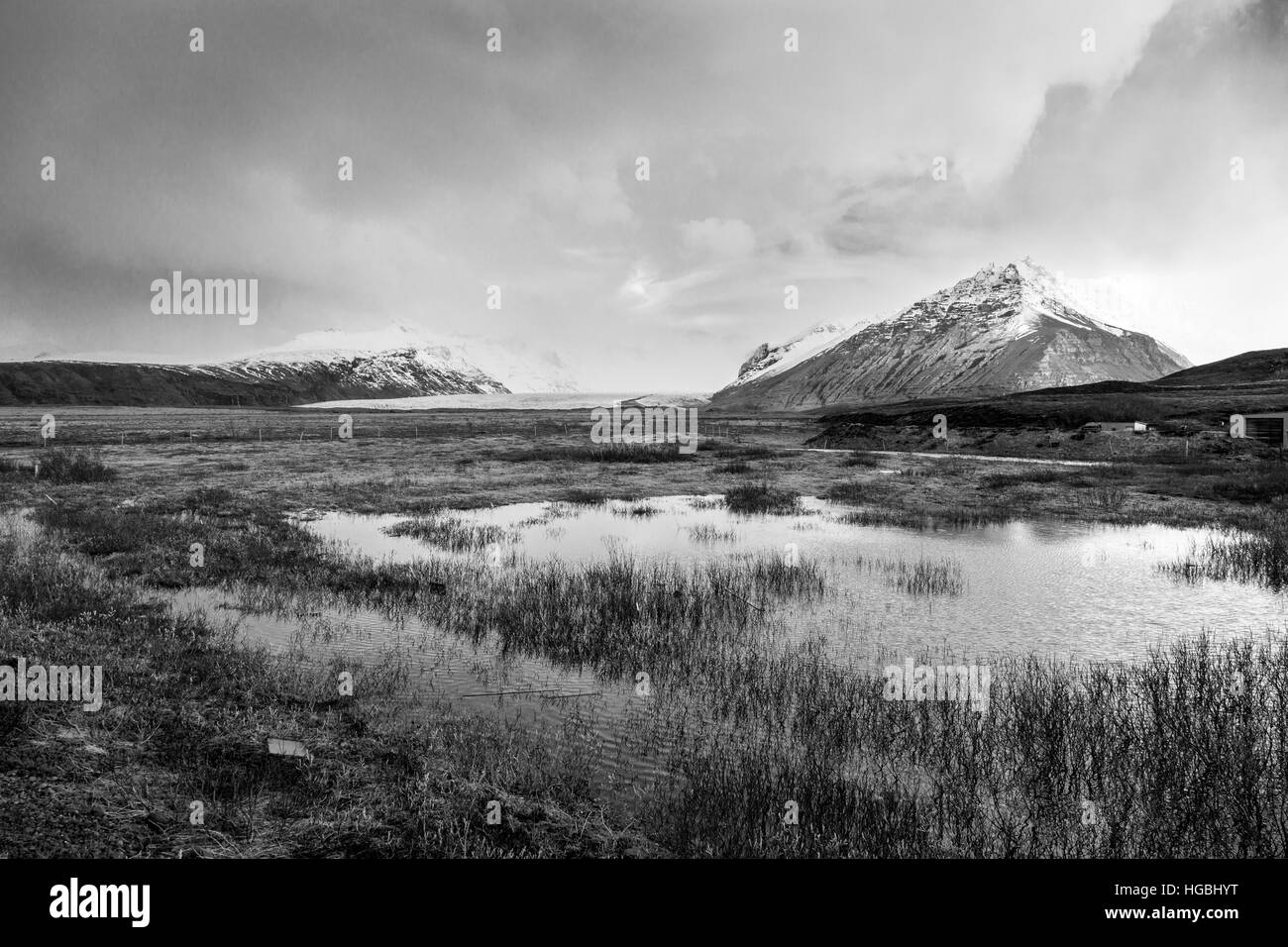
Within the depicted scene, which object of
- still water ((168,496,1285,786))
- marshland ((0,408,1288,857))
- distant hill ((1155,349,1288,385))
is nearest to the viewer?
marshland ((0,408,1288,857))

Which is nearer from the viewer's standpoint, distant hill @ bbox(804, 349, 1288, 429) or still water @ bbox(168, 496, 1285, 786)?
still water @ bbox(168, 496, 1285, 786)

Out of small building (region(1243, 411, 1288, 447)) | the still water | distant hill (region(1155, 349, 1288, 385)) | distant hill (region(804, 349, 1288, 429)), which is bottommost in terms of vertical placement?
the still water

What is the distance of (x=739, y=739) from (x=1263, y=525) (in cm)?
2372

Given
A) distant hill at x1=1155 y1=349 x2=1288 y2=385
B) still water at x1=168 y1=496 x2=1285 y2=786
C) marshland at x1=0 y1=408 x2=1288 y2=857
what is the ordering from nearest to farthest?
marshland at x1=0 y1=408 x2=1288 y2=857
still water at x1=168 y1=496 x2=1285 y2=786
distant hill at x1=1155 y1=349 x2=1288 y2=385

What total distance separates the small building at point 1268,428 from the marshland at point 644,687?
27405mm

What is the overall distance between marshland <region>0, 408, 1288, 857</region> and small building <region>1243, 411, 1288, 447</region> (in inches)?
1079

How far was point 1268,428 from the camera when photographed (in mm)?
44031

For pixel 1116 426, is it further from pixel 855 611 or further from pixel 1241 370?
pixel 1241 370

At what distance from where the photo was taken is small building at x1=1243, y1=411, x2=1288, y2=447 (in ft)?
139

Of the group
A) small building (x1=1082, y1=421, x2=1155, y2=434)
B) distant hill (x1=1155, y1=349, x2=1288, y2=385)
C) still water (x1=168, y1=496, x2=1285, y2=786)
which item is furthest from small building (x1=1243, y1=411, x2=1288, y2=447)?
distant hill (x1=1155, y1=349, x2=1288, y2=385)

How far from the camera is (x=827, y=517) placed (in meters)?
25.4

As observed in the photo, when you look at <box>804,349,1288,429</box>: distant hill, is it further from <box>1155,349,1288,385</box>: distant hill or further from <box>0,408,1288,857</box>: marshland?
<box>0,408,1288,857</box>: marshland

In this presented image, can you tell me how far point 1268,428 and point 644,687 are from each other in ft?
184
